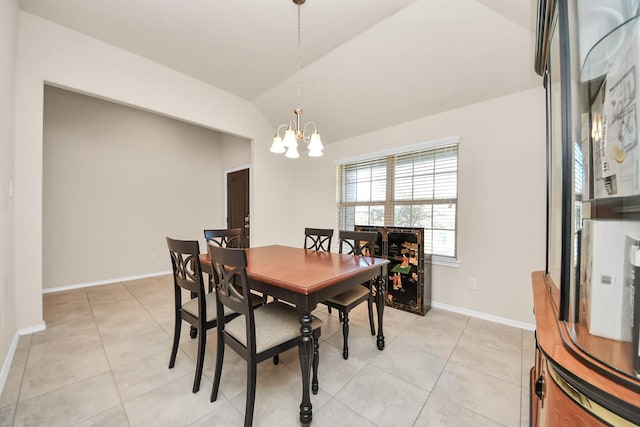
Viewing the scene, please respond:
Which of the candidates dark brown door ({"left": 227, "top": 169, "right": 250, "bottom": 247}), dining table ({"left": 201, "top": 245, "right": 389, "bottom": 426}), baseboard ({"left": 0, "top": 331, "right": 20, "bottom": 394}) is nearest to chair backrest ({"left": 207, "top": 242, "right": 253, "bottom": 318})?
dining table ({"left": 201, "top": 245, "right": 389, "bottom": 426})

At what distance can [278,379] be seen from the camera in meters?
1.73

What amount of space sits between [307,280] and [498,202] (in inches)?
89.3

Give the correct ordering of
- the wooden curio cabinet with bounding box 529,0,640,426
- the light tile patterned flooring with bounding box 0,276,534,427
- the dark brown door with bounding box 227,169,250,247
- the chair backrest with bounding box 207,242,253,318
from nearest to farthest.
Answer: the wooden curio cabinet with bounding box 529,0,640,426 → the chair backrest with bounding box 207,242,253,318 → the light tile patterned flooring with bounding box 0,276,534,427 → the dark brown door with bounding box 227,169,250,247

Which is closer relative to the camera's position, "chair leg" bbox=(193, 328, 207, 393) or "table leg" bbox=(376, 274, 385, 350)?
"chair leg" bbox=(193, 328, 207, 393)

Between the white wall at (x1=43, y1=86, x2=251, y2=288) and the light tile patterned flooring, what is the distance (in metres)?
1.62

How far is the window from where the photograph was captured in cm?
293

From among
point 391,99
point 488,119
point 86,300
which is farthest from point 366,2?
point 86,300

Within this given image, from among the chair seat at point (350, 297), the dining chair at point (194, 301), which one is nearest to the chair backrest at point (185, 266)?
the dining chair at point (194, 301)

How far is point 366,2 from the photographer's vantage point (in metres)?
2.10

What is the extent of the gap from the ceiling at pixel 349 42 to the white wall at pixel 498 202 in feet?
0.69

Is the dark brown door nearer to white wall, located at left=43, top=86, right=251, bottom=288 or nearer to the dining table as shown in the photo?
white wall, located at left=43, top=86, right=251, bottom=288

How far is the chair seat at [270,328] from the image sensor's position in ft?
4.50

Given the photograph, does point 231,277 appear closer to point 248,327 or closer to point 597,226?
point 248,327

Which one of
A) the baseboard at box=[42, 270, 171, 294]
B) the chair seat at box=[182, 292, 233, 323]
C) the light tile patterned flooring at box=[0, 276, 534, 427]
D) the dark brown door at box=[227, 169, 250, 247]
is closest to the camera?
the light tile patterned flooring at box=[0, 276, 534, 427]
